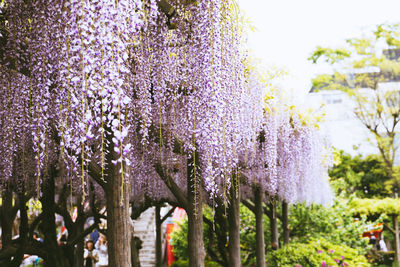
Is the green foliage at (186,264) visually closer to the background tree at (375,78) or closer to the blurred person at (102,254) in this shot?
the blurred person at (102,254)

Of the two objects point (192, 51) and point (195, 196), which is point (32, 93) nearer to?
point (192, 51)

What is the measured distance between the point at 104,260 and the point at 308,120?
5.54m

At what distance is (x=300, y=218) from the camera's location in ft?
42.0

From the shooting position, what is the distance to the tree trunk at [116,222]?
3.25 meters

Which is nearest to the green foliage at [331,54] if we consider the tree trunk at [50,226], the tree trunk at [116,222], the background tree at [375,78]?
the background tree at [375,78]

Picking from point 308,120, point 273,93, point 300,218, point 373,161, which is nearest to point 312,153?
point 308,120

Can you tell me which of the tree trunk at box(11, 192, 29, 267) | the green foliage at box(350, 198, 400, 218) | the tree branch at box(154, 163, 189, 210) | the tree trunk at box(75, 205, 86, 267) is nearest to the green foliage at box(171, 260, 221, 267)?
the tree trunk at box(75, 205, 86, 267)

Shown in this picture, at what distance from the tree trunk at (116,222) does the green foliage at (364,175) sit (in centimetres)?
1704

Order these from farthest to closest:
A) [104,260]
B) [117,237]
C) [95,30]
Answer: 1. [104,260]
2. [117,237]
3. [95,30]

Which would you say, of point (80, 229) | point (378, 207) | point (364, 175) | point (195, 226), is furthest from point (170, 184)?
point (364, 175)

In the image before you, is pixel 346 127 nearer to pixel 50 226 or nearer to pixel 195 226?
pixel 50 226

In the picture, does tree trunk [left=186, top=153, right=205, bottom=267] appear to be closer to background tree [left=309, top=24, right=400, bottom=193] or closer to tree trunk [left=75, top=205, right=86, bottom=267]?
tree trunk [left=75, top=205, right=86, bottom=267]

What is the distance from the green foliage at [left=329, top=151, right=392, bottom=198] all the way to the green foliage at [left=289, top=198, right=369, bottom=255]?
20.1 feet

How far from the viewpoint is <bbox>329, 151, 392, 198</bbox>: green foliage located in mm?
19094
